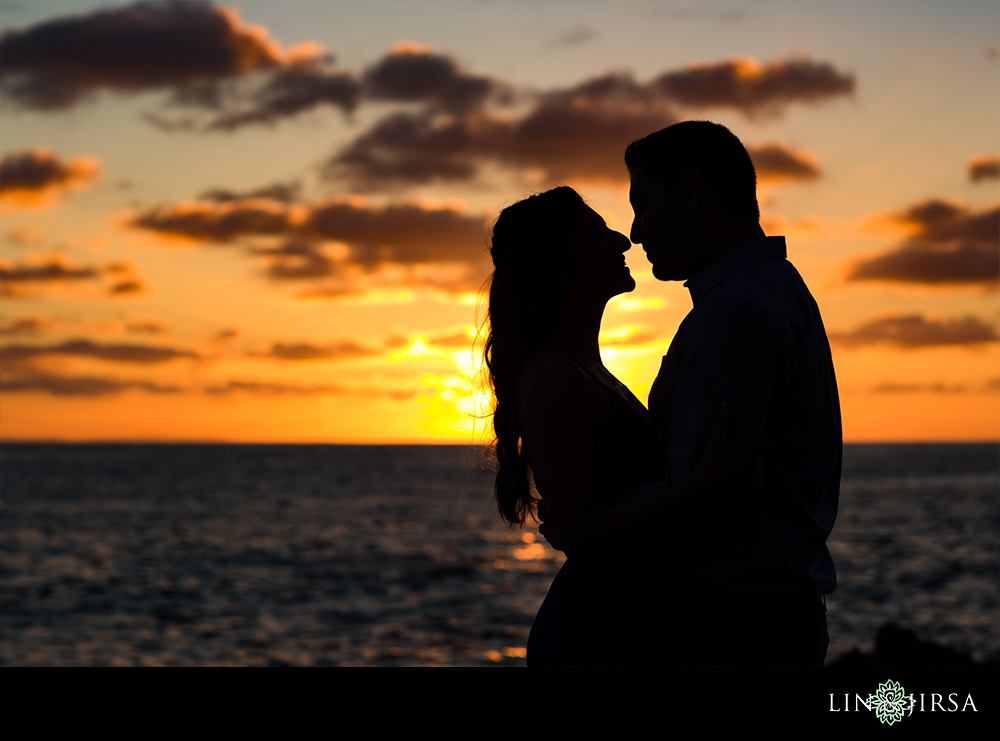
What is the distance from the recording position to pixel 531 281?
3225 millimetres

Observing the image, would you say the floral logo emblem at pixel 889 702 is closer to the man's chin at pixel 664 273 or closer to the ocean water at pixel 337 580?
the man's chin at pixel 664 273

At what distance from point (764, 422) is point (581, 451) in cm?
61

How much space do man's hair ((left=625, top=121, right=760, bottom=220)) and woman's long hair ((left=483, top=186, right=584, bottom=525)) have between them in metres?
0.44

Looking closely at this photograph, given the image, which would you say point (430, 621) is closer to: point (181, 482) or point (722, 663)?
point (722, 663)

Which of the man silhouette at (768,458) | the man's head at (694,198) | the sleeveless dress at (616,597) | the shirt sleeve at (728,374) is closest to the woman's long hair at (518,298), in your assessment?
the sleeveless dress at (616,597)

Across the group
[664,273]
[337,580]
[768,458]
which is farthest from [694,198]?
[337,580]

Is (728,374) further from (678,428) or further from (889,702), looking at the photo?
(889,702)

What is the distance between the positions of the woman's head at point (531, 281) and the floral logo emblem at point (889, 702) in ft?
5.14

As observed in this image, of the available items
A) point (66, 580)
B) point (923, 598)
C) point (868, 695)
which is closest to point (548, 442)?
point (868, 695)

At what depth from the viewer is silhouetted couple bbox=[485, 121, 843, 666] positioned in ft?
8.34

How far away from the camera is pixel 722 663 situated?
2613 mm

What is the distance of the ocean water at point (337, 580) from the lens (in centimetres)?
2212

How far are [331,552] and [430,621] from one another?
1825cm

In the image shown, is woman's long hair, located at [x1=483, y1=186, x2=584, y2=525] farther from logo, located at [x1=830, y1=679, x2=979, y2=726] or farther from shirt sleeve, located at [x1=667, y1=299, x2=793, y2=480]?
logo, located at [x1=830, y1=679, x2=979, y2=726]
